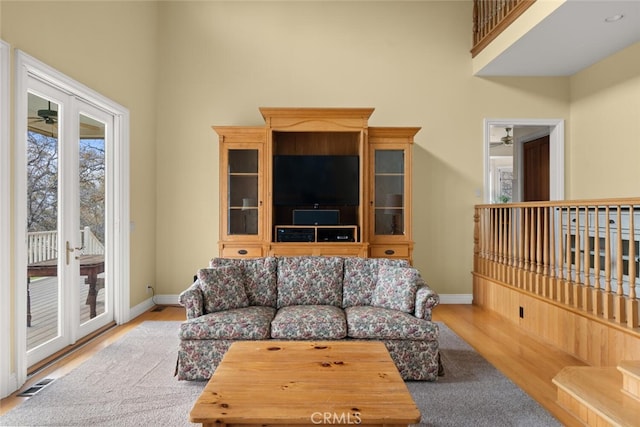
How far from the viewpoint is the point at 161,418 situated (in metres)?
2.06

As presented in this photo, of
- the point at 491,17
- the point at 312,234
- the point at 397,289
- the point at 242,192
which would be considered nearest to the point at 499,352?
the point at 397,289

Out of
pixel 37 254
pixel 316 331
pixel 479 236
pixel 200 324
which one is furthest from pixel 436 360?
pixel 37 254

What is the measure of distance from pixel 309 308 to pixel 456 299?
271 cm

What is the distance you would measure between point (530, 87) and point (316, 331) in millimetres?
4342

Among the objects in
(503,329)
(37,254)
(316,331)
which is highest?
(37,254)

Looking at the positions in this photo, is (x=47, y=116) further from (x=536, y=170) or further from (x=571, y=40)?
(x=536, y=170)

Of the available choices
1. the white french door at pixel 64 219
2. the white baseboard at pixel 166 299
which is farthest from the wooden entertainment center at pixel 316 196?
the white french door at pixel 64 219

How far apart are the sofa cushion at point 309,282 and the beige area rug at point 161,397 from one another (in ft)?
2.98

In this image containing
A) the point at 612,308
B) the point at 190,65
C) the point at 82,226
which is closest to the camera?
the point at 612,308

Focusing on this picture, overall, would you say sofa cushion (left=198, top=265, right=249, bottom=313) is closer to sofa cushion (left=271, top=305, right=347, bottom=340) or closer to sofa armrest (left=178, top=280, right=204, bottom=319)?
sofa armrest (left=178, top=280, right=204, bottom=319)

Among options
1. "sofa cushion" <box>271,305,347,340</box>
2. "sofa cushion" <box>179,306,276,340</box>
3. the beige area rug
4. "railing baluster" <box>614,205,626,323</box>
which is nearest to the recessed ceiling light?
"railing baluster" <box>614,205,626,323</box>

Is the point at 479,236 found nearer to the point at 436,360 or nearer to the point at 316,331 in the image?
the point at 436,360

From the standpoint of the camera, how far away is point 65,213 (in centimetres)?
310

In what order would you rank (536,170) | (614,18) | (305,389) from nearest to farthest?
(305,389) → (614,18) → (536,170)
